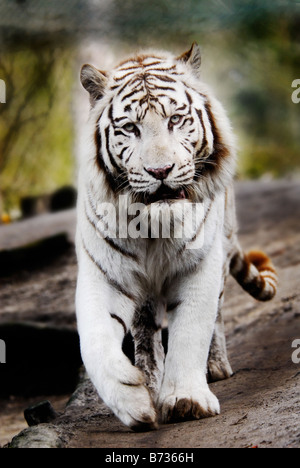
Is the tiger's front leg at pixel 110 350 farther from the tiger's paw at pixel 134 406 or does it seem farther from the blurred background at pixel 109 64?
the blurred background at pixel 109 64

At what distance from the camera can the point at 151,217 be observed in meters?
2.03

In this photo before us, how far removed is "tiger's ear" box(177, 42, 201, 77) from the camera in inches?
89.6

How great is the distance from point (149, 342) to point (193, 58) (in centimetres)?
114

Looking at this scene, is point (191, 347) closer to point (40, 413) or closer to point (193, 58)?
point (40, 413)

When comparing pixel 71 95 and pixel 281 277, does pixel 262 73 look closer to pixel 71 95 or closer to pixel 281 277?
pixel 71 95

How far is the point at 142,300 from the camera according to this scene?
2225 millimetres

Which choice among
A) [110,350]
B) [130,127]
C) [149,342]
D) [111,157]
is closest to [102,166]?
[111,157]

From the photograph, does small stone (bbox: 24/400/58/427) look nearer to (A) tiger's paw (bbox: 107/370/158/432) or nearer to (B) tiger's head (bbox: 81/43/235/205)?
(A) tiger's paw (bbox: 107/370/158/432)

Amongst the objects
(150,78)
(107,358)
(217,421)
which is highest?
(150,78)

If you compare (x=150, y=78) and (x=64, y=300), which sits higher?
(x=150, y=78)

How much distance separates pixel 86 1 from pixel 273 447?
5.57 meters
